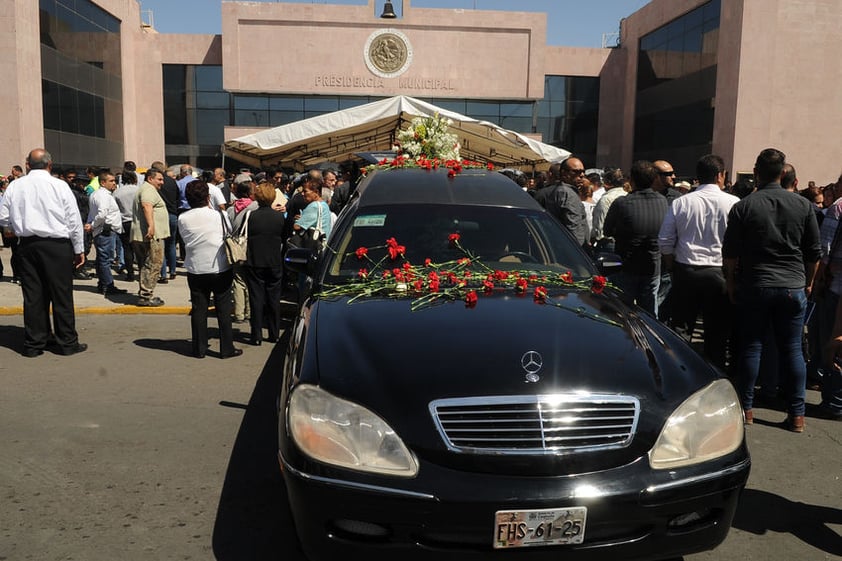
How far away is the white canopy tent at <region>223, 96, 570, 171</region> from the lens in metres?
13.6

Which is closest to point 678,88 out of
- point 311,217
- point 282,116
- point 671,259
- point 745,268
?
point 282,116

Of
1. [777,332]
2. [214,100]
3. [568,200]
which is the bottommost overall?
[777,332]

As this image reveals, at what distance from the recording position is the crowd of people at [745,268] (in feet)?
16.1

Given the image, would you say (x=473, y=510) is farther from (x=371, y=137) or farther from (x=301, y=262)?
(x=371, y=137)

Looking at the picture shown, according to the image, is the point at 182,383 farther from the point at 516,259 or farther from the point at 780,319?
the point at 780,319

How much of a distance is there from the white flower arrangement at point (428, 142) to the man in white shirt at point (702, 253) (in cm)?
485

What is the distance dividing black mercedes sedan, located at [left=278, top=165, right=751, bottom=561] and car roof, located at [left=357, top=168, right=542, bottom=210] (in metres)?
1.39

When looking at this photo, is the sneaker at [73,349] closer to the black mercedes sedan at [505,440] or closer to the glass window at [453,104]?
the black mercedes sedan at [505,440]

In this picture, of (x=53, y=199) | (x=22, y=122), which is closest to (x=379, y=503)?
(x=53, y=199)

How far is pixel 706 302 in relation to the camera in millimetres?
5891

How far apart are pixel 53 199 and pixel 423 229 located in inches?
166

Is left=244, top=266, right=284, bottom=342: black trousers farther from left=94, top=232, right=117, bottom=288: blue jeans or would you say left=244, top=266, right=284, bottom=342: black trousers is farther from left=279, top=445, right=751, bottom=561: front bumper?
left=279, top=445, right=751, bottom=561: front bumper

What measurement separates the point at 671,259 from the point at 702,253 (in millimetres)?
272

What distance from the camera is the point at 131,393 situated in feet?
19.1
